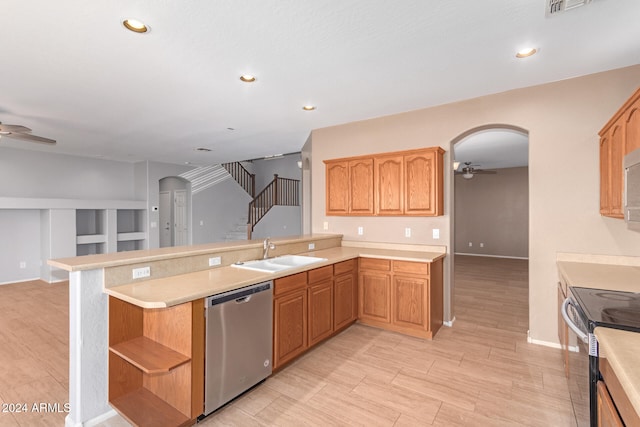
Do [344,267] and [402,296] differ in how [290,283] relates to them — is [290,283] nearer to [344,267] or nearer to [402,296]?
[344,267]

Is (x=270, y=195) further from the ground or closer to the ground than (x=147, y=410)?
further from the ground

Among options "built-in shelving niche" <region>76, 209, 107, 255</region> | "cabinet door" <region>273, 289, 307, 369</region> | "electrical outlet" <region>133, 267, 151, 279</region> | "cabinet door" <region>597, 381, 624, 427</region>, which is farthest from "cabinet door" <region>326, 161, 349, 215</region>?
"built-in shelving niche" <region>76, 209, 107, 255</region>

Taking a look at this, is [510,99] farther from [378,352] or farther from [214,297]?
[214,297]

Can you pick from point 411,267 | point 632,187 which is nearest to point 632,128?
point 632,187

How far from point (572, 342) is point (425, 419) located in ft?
3.63

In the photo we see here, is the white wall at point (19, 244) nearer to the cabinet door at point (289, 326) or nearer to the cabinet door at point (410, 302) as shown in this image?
the cabinet door at point (289, 326)

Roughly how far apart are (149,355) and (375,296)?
2498 mm

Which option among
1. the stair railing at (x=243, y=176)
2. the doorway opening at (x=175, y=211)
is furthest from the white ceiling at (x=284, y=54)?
the stair railing at (x=243, y=176)

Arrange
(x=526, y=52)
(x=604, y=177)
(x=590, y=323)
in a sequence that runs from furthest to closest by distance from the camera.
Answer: (x=604, y=177) < (x=526, y=52) < (x=590, y=323)

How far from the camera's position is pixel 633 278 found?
2420 millimetres

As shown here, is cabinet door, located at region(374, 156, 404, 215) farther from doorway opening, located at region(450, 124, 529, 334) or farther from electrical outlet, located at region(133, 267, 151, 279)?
electrical outlet, located at region(133, 267, 151, 279)

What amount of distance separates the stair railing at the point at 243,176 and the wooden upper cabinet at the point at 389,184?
20.3ft

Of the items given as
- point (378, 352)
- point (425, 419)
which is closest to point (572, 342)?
point (425, 419)

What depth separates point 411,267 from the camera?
11.5ft
